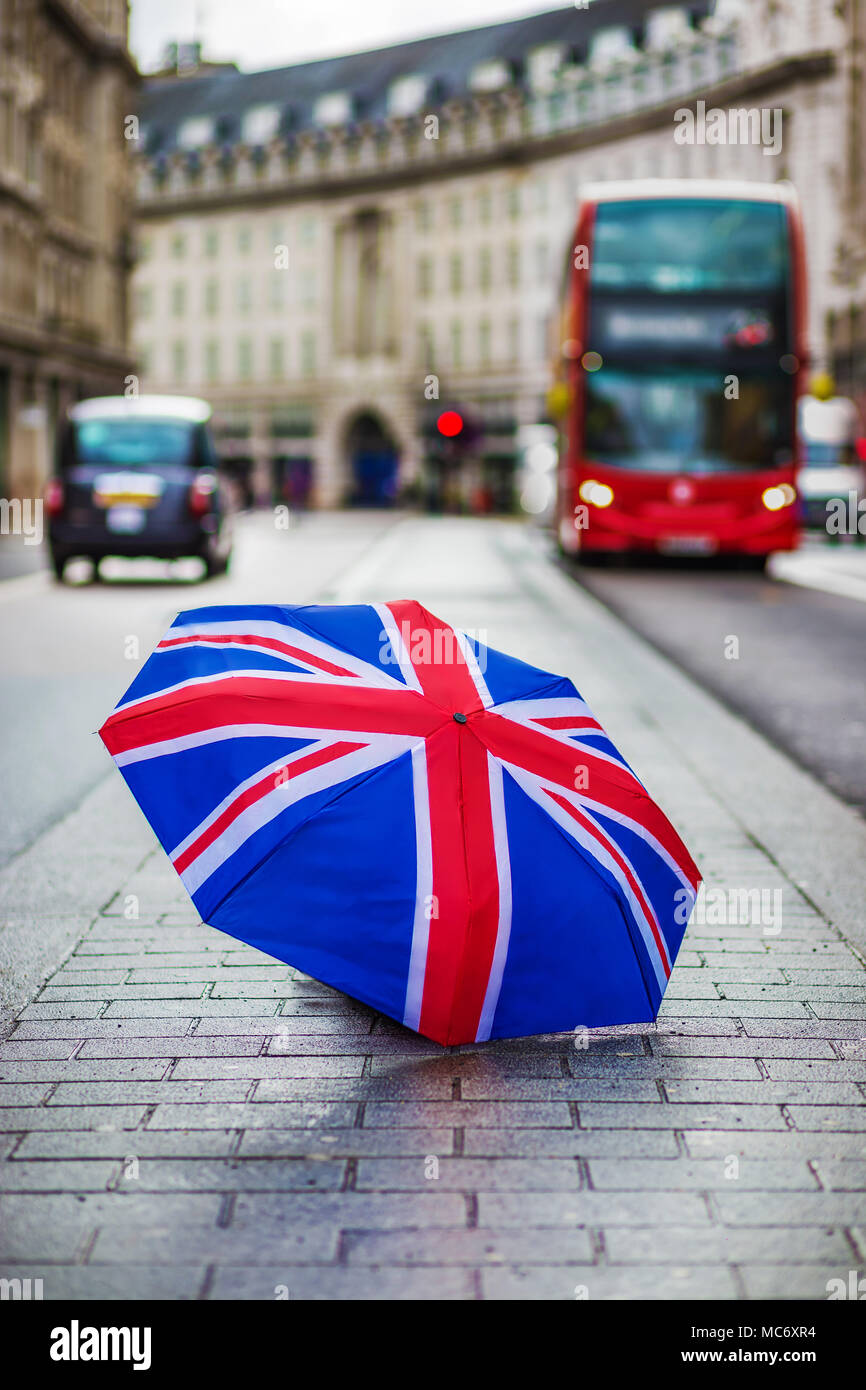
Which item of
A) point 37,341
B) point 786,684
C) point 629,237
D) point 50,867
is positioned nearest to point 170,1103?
point 50,867

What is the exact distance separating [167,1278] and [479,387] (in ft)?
239

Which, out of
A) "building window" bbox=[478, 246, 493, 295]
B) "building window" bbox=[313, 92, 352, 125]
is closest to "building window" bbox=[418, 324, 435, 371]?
"building window" bbox=[478, 246, 493, 295]

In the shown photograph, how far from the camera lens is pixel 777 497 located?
2017 cm

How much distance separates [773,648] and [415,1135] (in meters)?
9.67

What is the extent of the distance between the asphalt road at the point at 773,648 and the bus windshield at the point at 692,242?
3.38 metres

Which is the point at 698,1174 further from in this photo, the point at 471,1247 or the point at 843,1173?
the point at 471,1247

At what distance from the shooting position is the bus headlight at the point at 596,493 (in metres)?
20.4

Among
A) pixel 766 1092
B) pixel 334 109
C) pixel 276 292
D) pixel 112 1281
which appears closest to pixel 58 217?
pixel 276 292

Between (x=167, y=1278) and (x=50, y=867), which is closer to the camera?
(x=167, y=1278)

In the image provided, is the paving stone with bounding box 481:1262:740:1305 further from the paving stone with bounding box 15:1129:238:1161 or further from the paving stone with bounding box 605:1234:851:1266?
the paving stone with bounding box 15:1129:238:1161

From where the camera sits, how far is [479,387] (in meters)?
74.1

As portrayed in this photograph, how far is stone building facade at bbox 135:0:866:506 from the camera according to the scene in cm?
6806

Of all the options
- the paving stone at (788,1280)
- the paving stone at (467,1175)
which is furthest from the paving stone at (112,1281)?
the paving stone at (788,1280)
